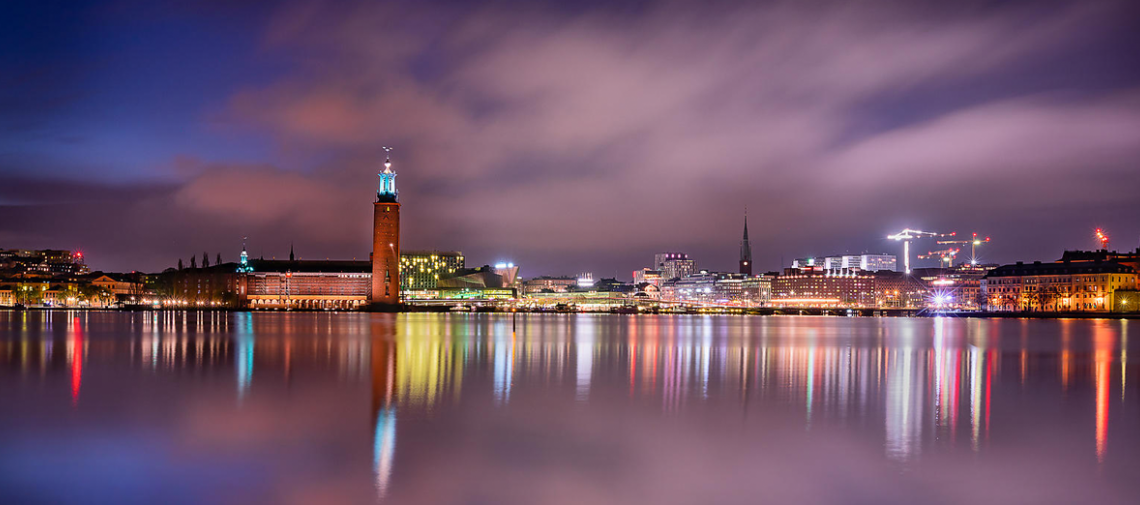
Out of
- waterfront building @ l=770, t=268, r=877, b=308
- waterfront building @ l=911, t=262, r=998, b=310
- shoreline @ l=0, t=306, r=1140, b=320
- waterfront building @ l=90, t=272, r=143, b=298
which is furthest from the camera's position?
waterfront building @ l=770, t=268, r=877, b=308

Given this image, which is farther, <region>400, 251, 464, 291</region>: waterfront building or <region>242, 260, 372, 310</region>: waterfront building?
<region>400, 251, 464, 291</region>: waterfront building

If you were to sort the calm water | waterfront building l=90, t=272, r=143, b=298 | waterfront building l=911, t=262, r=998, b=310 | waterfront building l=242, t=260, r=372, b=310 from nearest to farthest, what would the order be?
the calm water, waterfront building l=242, t=260, r=372, b=310, waterfront building l=911, t=262, r=998, b=310, waterfront building l=90, t=272, r=143, b=298

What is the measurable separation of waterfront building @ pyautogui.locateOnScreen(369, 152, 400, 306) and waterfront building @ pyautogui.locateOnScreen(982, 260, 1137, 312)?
282 ft

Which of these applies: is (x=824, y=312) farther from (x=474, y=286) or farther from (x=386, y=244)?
(x=386, y=244)

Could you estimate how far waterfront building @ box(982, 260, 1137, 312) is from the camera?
114812mm

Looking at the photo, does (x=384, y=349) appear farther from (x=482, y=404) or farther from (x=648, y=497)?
(x=648, y=497)

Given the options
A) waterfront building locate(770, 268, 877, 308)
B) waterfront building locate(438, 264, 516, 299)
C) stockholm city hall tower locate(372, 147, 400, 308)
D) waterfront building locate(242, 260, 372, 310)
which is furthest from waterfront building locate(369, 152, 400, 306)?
waterfront building locate(770, 268, 877, 308)

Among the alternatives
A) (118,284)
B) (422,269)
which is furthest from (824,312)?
(118,284)

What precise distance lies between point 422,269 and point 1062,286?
11458cm

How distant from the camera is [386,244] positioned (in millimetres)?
116188

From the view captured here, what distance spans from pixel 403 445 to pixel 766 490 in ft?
18.3

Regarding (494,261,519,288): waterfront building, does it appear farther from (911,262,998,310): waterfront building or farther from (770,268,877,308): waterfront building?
(911,262,998,310): waterfront building

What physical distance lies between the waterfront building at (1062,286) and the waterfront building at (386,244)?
85.8 meters

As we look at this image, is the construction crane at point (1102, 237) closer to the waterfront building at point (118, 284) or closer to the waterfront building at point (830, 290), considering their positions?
the waterfront building at point (830, 290)
